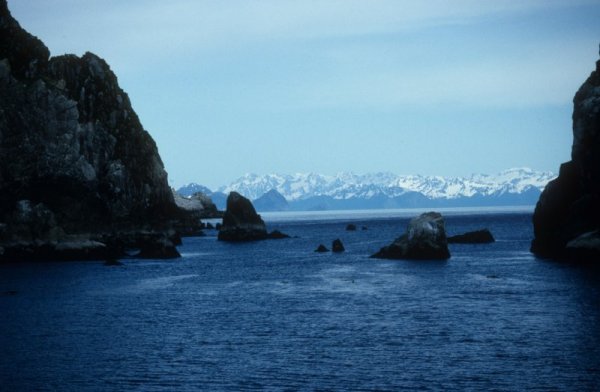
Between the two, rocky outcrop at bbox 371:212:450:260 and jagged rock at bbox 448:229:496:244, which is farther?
jagged rock at bbox 448:229:496:244

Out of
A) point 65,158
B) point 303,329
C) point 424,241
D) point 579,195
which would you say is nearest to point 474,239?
point 424,241

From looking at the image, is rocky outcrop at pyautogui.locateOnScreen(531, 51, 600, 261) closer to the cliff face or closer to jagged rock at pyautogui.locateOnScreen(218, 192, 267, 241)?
the cliff face

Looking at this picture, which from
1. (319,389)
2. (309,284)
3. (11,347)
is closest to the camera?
(319,389)

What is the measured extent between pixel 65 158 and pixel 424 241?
57.5 meters

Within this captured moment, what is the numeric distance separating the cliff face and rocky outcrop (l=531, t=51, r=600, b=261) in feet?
206

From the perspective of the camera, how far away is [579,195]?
320 feet

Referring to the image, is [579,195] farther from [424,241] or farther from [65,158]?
[65,158]

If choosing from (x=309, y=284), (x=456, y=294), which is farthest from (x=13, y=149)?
(x=456, y=294)

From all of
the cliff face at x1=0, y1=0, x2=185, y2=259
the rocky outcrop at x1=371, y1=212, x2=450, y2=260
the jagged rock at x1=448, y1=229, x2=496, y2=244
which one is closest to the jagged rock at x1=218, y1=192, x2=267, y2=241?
the cliff face at x1=0, y1=0, x2=185, y2=259

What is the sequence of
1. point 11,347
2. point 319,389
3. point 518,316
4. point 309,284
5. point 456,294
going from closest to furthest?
point 319,389 < point 11,347 < point 518,316 < point 456,294 < point 309,284

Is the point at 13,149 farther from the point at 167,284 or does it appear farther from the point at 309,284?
the point at 309,284

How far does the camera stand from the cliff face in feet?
347

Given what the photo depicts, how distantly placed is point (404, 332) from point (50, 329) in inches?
1020

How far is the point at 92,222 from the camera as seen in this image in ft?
382
